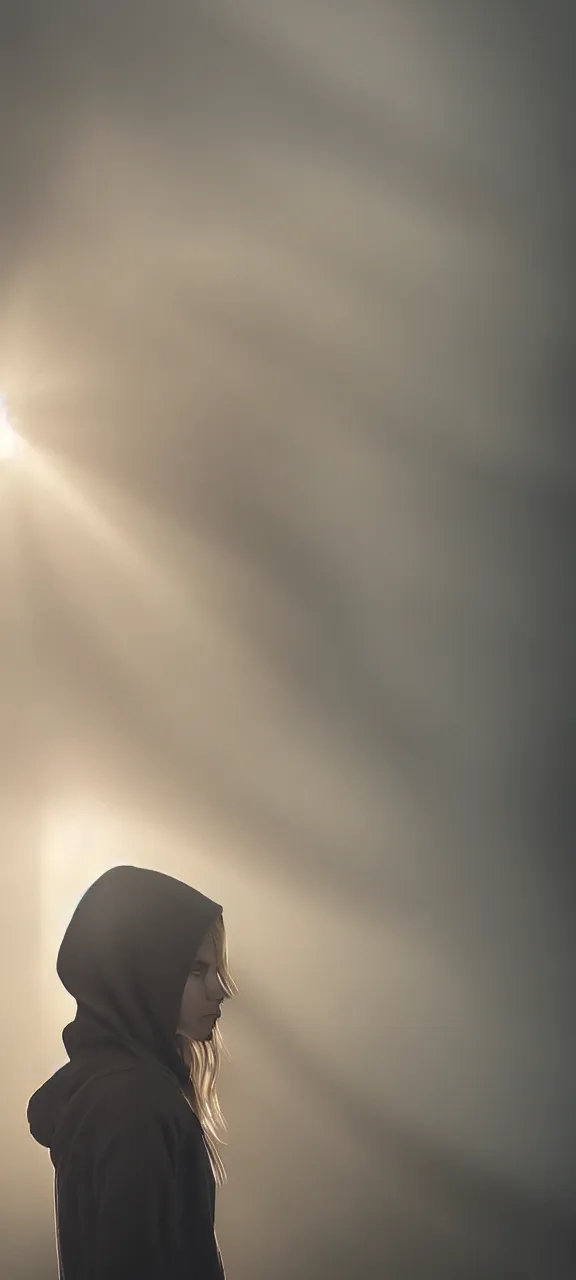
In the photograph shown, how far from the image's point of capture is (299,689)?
206 centimetres

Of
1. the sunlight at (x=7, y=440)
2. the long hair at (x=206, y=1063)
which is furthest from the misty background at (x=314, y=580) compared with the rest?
the long hair at (x=206, y=1063)

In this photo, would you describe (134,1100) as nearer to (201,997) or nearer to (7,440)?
(201,997)

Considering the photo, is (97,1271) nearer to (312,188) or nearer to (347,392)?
(347,392)

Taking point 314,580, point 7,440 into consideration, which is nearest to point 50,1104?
point 314,580

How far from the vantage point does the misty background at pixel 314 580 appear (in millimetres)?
1979

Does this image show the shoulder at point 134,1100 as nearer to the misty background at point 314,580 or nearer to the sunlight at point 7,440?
the misty background at point 314,580

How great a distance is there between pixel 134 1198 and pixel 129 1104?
0.32ft

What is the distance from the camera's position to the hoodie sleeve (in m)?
1.25

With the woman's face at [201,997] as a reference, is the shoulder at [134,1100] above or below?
below

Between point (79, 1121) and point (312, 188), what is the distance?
67.1 inches

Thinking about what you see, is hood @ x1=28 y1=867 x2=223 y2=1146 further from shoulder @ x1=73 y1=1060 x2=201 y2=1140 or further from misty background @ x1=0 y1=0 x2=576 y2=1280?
misty background @ x1=0 y1=0 x2=576 y2=1280

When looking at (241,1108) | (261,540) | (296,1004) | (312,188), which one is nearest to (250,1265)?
(241,1108)

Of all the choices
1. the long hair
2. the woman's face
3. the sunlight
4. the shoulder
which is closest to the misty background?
the sunlight

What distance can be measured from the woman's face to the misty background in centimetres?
46
